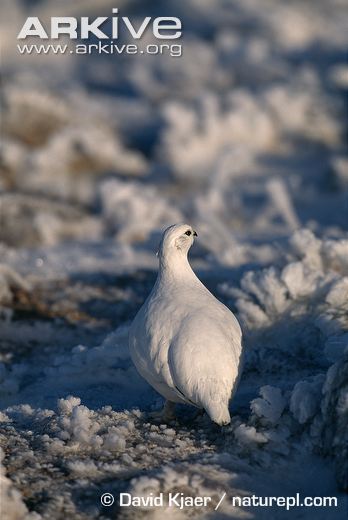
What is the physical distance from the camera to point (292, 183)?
1297 cm

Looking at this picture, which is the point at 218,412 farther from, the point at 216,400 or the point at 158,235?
the point at 158,235

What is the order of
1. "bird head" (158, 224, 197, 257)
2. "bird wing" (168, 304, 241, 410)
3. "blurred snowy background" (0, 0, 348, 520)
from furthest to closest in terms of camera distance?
"bird head" (158, 224, 197, 257)
"bird wing" (168, 304, 241, 410)
"blurred snowy background" (0, 0, 348, 520)

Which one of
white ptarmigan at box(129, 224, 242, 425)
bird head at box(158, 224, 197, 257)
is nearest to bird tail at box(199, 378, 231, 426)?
white ptarmigan at box(129, 224, 242, 425)

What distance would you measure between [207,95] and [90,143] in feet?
7.63

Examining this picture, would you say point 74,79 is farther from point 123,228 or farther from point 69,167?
point 123,228

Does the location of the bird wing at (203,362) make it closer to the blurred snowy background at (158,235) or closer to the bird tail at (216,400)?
the bird tail at (216,400)

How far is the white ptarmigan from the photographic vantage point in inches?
185

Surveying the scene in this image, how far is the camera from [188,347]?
4742mm

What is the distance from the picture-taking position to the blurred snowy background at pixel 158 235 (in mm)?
4578

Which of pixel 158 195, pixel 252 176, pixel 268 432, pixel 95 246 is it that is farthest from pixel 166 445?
pixel 252 176

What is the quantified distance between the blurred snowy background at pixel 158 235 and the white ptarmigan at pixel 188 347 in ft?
0.73

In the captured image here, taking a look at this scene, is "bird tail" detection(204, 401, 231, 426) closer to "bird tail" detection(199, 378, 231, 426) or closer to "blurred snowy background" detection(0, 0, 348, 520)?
"bird tail" detection(199, 378, 231, 426)

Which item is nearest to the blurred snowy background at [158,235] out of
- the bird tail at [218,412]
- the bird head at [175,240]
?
the bird tail at [218,412]

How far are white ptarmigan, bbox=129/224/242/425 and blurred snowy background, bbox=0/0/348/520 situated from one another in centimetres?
22
